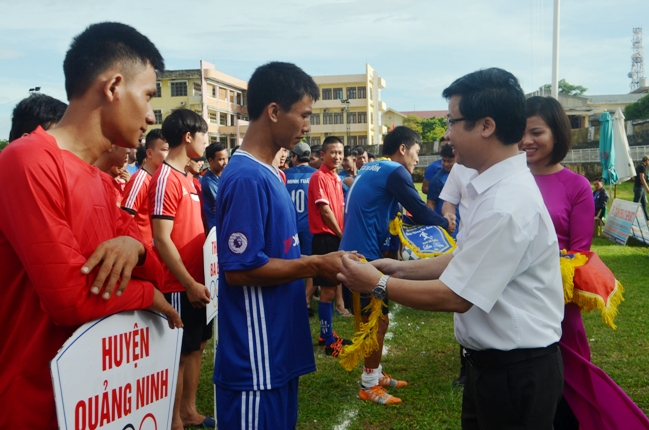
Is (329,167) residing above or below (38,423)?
above

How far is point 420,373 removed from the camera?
5.58 meters

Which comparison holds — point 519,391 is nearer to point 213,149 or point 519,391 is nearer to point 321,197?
point 321,197

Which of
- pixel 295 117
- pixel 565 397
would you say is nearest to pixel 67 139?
pixel 295 117

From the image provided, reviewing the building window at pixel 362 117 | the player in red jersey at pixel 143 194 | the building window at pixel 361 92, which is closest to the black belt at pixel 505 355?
the player in red jersey at pixel 143 194

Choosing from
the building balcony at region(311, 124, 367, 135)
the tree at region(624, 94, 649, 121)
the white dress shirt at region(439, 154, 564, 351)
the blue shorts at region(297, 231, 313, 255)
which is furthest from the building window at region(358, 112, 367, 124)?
the white dress shirt at region(439, 154, 564, 351)

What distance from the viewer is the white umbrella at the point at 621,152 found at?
17000mm

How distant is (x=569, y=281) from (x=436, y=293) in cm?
111

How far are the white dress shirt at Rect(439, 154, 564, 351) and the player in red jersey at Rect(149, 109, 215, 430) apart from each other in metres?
2.16

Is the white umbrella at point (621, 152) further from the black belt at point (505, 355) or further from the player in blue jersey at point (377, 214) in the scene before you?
the black belt at point (505, 355)

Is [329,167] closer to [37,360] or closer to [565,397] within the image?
[565,397]

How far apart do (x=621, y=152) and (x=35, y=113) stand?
57.8 feet

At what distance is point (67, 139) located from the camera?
74.7 inches

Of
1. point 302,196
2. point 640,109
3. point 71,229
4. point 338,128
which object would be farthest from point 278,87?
point 338,128

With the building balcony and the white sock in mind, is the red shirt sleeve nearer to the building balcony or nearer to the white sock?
the white sock
